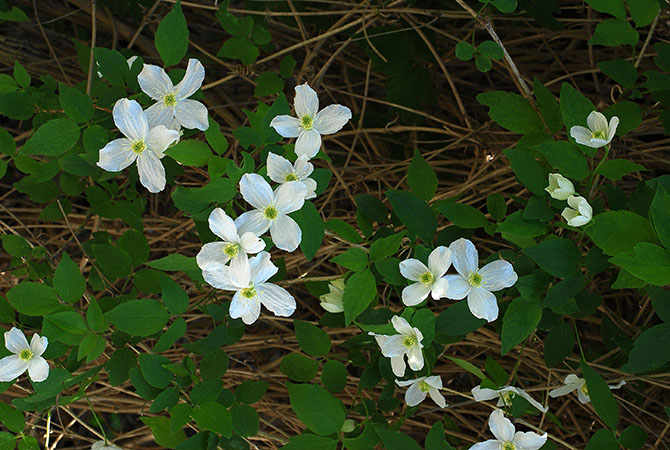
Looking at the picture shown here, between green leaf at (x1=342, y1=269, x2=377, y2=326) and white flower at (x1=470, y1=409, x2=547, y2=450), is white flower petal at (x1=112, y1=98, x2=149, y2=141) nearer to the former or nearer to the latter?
green leaf at (x1=342, y1=269, x2=377, y2=326)

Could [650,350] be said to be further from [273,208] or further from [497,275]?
[273,208]

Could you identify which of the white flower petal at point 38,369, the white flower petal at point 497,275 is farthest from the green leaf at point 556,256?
the white flower petal at point 38,369

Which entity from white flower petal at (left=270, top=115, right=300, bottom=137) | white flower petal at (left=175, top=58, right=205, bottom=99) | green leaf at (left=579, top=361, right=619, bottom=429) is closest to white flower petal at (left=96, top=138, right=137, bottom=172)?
white flower petal at (left=175, top=58, right=205, bottom=99)

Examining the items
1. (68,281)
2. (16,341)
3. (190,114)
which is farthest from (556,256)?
(16,341)

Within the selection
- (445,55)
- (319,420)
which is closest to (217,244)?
→ (319,420)

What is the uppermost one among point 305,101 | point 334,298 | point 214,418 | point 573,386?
point 305,101

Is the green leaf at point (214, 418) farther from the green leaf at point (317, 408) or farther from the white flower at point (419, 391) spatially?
the white flower at point (419, 391)

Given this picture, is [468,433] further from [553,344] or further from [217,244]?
[217,244]
